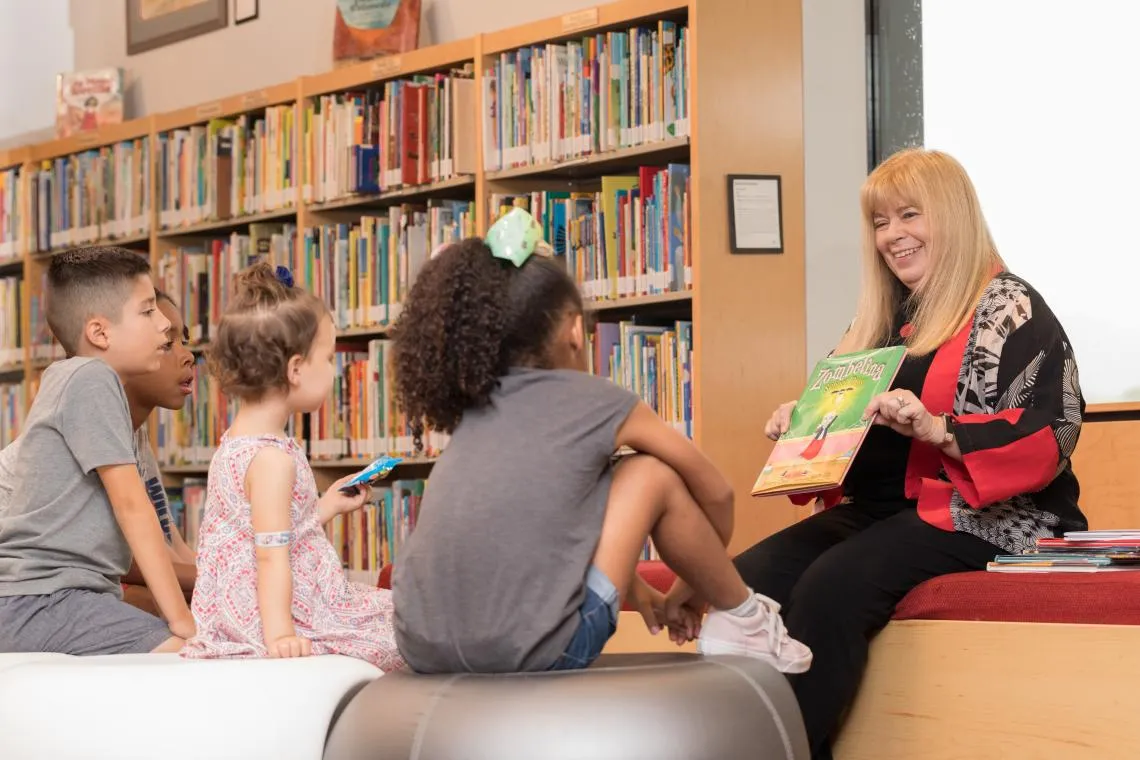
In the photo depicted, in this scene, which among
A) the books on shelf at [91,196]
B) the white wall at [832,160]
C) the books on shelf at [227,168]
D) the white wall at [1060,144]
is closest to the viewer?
the white wall at [1060,144]

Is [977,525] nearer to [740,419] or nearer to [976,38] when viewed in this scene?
[740,419]

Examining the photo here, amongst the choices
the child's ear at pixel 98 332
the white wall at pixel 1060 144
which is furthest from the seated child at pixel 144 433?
the white wall at pixel 1060 144

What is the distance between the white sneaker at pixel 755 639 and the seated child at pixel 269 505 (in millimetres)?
523

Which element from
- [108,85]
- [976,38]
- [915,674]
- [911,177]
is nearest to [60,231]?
[108,85]

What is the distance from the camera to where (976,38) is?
12.9ft

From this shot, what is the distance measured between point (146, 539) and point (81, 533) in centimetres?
15

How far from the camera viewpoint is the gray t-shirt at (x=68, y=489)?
8.37 ft

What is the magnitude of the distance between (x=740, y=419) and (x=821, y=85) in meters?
0.94

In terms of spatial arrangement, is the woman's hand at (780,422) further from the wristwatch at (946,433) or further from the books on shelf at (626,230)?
the books on shelf at (626,230)

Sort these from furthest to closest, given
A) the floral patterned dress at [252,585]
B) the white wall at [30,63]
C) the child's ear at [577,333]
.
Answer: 1. the white wall at [30,63]
2. the floral patterned dress at [252,585]
3. the child's ear at [577,333]

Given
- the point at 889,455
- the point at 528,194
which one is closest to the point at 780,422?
the point at 889,455

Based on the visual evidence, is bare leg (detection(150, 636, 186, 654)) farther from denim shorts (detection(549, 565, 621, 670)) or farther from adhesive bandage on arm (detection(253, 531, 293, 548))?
denim shorts (detection(549, 565, 621, 670))

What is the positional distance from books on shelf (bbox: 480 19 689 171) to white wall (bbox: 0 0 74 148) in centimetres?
272

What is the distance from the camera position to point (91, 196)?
538 centimetres
